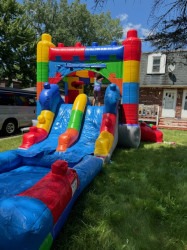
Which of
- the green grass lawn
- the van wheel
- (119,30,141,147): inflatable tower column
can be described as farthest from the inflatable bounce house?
the van wheel

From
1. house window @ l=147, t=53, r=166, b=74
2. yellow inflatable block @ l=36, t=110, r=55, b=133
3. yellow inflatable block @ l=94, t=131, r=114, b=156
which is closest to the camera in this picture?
yellow inflatable block @ l=94, t=131, r=114, b=156

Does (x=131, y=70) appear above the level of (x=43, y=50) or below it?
below

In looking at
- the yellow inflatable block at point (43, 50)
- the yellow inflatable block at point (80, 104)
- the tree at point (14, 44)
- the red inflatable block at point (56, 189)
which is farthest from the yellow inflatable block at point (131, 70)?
the tree at point (14, 44)

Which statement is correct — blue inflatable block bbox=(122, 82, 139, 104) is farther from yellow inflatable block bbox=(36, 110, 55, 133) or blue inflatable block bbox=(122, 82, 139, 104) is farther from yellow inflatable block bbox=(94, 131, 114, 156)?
yellow inflatable block bbox=(36, 110, 55, 133)

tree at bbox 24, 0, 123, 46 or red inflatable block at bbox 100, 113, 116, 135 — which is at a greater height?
tree at bbox 24, 0, 123, 46

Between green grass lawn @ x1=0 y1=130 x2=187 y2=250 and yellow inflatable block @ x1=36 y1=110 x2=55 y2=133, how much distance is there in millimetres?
2531

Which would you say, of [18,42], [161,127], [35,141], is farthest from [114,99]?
[18,42]

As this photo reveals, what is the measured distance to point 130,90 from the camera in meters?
7.04

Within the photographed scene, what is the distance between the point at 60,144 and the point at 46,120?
1.56 meters

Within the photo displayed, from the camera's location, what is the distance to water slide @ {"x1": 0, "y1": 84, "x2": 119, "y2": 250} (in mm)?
1817

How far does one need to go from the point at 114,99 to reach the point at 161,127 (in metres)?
8.25

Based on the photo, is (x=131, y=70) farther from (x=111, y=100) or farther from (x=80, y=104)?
(x=80, y=104)

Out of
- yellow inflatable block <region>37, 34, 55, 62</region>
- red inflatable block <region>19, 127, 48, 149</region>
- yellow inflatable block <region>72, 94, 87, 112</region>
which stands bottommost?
red inflatable block <region>19, 127, 48, 149</region>

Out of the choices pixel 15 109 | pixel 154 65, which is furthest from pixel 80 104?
pixel 154 65
